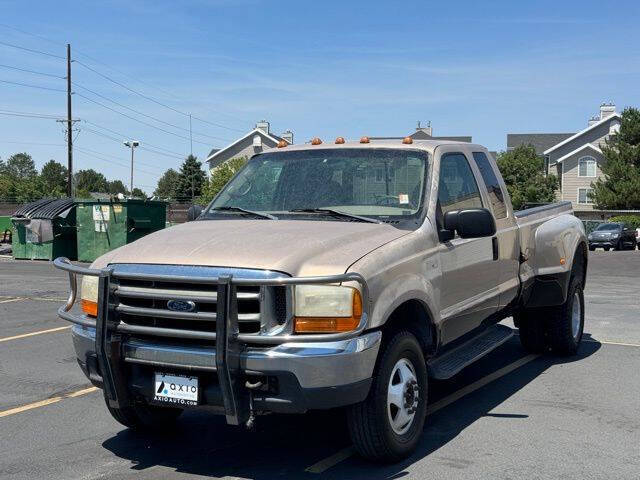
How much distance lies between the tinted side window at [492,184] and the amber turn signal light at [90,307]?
11.2 ft

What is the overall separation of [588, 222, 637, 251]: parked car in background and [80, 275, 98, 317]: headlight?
3495cm

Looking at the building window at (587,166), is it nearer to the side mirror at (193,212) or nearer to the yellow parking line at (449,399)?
the yellow parking line at (449,399)

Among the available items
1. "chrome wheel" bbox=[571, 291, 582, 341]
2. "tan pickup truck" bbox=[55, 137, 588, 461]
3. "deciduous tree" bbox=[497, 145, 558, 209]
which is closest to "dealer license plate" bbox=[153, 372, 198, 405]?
"tan pickup truck" bbox=[55, 137, 588, 461]

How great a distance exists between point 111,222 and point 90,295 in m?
19.8

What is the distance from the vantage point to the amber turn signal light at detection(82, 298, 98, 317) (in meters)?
4.73

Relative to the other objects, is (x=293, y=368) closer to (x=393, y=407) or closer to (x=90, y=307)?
(x=393, y=407)

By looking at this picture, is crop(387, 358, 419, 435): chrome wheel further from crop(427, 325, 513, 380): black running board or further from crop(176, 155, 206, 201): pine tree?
crop(176, 155, 206, 201): pine tree

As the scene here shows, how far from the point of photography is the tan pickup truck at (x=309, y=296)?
4.11m

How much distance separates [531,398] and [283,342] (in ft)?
10.1

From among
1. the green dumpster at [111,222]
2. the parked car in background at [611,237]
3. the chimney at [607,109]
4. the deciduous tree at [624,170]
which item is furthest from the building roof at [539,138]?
the green dumpster at [111,222]

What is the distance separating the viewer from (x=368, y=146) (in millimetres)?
5953

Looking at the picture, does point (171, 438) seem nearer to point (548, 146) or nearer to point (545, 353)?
point (545, 353)

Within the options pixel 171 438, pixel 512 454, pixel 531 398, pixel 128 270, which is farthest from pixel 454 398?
pixel 128 270

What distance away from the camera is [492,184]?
6.72 metres
